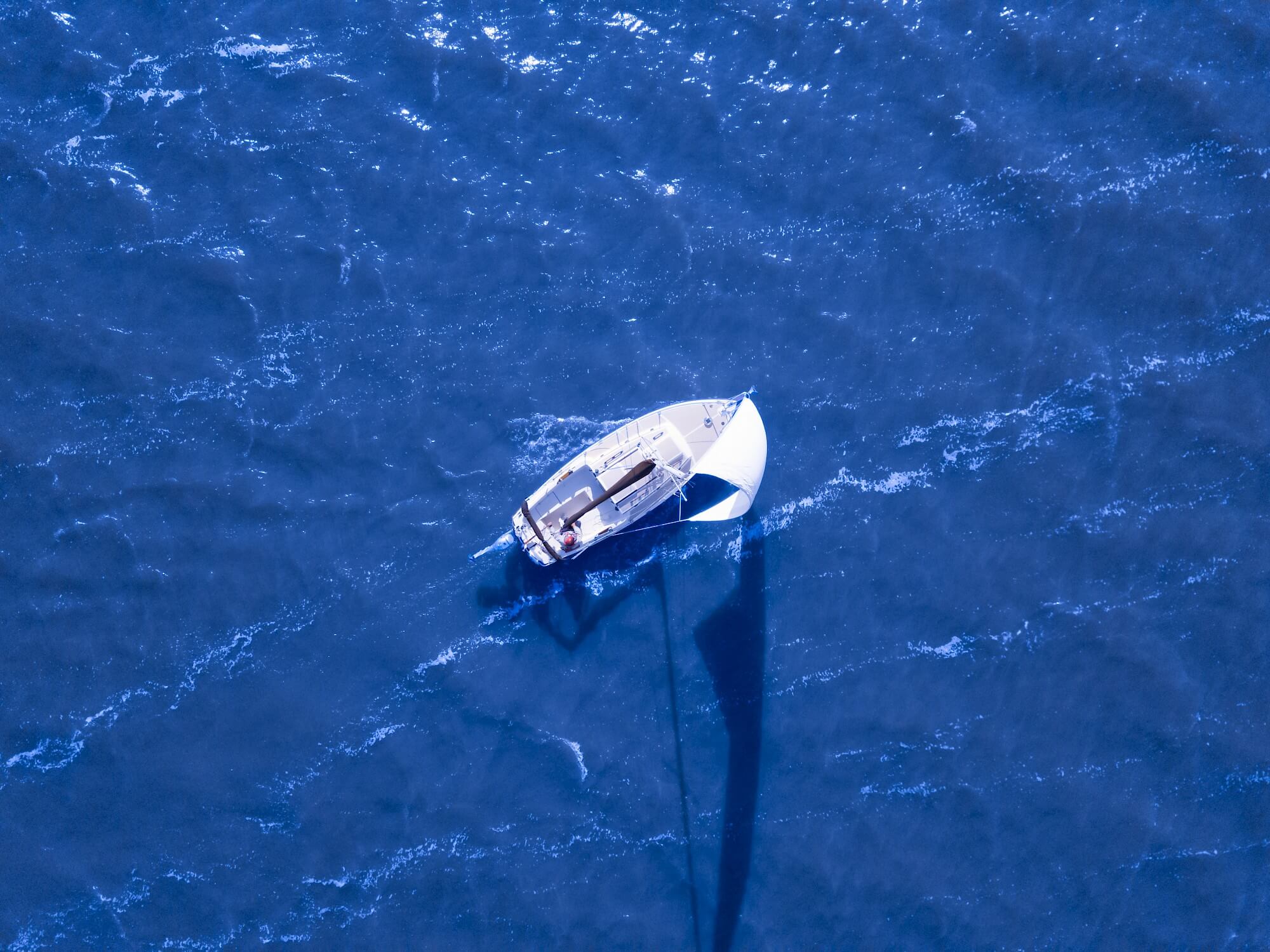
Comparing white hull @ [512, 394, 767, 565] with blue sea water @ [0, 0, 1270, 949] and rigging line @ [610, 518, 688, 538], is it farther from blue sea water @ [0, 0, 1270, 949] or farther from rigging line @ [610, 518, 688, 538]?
blue sea water @ [0, 0, 1270, 949]

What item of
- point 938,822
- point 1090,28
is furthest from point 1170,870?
point 1090,28

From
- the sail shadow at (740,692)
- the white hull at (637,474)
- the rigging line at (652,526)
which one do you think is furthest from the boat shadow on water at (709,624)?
the white hull at (637,474)

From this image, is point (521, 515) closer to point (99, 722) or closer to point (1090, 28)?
point (99, 722)

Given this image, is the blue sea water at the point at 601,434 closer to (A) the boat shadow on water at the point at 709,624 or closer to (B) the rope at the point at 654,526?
(A) the boat shadow on water at the point at 709,624

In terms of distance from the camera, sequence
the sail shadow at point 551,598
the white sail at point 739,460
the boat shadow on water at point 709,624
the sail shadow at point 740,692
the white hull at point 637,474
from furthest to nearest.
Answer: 1. the sail shadow at point 551,598
2. the boat shadow on water at point 709,624
3. the sail shadow at point 740,692
4. the white hull at point 637,474
5. the white sail at point 739,460

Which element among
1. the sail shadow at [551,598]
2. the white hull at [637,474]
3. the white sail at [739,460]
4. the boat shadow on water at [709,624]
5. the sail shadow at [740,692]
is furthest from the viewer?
the sail shadow at [551,598]

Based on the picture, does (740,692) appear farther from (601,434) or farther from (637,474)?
(601,434)

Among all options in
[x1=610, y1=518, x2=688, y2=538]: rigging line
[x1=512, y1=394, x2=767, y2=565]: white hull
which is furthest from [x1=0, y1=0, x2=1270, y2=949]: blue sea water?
[x1=512, y1=394, x2=767, y2=565]: white hull
